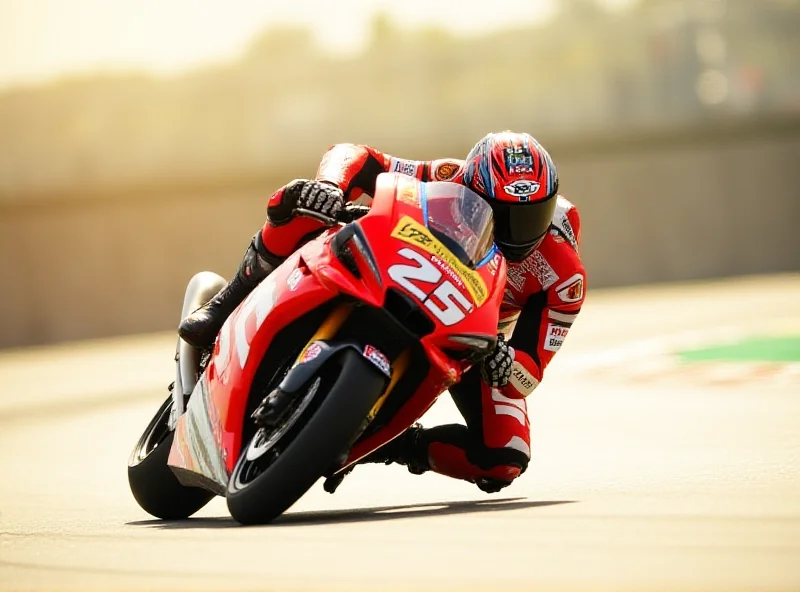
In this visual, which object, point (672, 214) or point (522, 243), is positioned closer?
point (522, 243)

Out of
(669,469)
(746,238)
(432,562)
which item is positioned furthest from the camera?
(746,238)

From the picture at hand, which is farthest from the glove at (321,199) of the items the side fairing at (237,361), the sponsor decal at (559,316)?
the sponsor decal at (559,316)

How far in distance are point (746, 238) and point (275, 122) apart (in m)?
7.88

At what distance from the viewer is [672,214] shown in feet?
74.7

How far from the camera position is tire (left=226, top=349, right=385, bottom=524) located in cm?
416

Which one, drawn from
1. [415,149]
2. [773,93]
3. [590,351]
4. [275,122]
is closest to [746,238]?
[773,93]

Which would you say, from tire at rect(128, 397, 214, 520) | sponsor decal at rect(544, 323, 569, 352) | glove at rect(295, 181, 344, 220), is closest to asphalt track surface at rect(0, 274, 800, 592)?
tire at rect(128, 397, 214, 520)

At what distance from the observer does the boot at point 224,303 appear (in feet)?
17.2

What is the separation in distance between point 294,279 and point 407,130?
19.1 meters

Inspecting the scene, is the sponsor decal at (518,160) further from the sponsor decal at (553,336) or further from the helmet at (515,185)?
the sponsor decal at (553,336)

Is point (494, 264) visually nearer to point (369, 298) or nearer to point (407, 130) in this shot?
point (369, 298)

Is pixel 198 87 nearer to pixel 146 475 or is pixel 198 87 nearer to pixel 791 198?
pixel 791 198

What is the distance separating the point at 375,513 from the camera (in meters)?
5.13

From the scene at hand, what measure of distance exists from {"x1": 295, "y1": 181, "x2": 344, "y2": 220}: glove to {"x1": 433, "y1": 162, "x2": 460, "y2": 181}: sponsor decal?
28.5 inches
